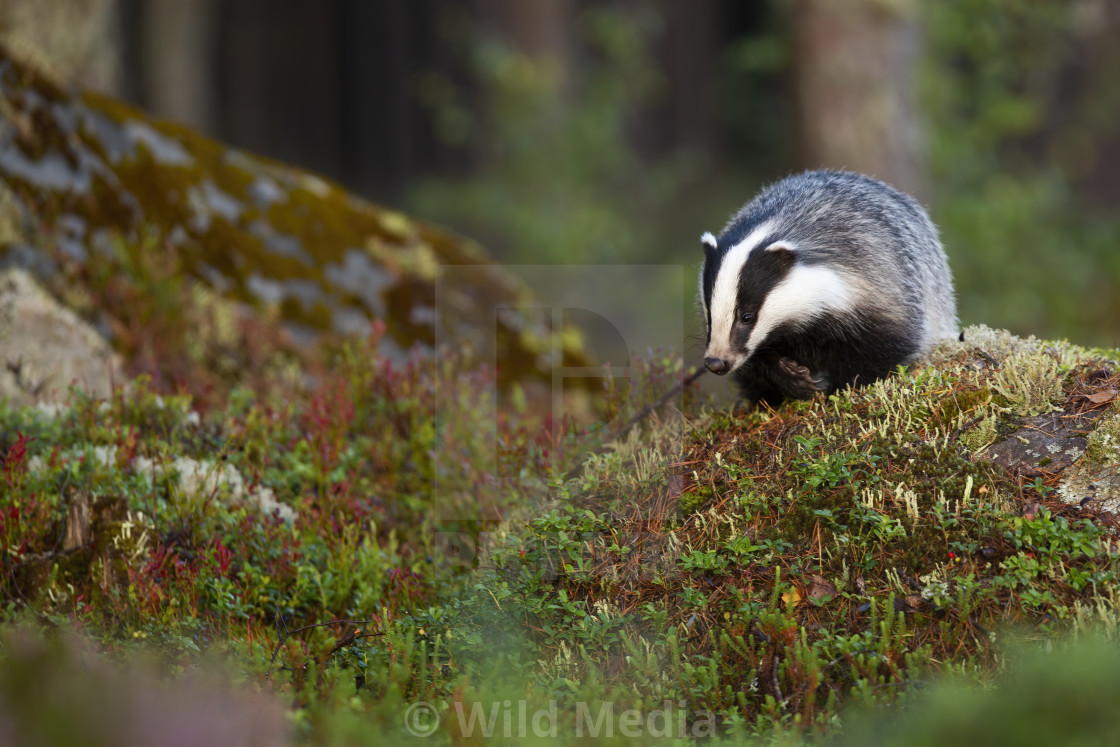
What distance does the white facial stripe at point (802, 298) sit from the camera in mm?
4113

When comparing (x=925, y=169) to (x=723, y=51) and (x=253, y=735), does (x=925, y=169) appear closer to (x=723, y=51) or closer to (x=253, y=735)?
(x=723, y=51)

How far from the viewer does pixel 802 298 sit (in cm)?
415

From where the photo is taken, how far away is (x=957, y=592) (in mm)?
3236

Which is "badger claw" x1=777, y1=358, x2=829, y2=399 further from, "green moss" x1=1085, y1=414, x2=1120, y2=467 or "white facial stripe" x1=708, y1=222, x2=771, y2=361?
"green moss" x1=1085, y1=414, x2=1120, y2=467

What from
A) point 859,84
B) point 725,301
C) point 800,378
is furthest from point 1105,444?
point 859,84

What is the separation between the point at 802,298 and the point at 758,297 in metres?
0.20

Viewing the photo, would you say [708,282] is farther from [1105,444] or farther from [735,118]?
[735,118]

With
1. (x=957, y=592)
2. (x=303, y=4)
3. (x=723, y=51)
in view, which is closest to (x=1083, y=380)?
(x=957, y=592)

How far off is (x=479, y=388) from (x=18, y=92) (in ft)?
11.1

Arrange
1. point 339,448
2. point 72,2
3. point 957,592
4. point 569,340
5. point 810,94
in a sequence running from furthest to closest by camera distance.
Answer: point 810,94
point 72,2
point 569,340
point 339,448
point 957,592
